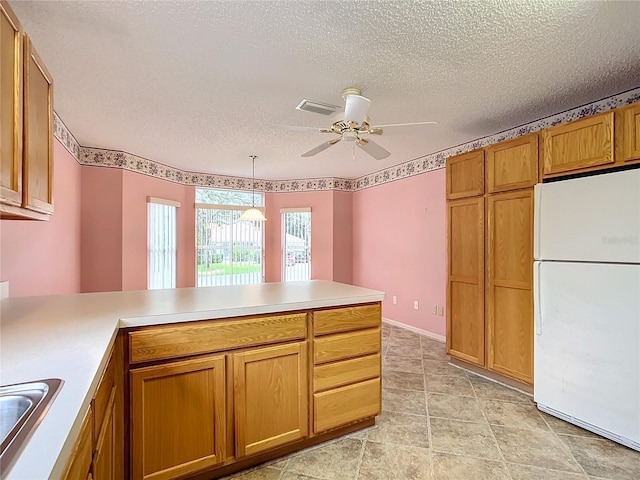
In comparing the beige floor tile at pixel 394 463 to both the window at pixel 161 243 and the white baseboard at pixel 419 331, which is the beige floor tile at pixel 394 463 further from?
the window at pixel 161 243

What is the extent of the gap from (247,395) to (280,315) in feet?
1.48

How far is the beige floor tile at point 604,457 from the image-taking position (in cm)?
176

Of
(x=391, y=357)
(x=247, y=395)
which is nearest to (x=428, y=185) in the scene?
(x=391, y=357)

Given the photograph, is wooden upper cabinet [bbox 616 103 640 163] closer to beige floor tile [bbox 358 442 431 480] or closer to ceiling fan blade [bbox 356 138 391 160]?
ceiling fan blade [bbox 356 138 391 160]

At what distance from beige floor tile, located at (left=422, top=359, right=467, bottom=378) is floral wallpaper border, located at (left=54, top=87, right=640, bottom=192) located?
7.65 ft

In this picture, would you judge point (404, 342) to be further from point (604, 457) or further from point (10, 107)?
point (10, 107)

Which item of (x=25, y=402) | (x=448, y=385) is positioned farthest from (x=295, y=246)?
(x=25, y=402)

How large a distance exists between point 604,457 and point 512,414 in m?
0.54

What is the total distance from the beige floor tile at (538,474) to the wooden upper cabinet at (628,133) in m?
1.86

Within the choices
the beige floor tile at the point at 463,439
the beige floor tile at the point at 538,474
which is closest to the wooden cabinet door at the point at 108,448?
the beige floor tile at the point at 463,439

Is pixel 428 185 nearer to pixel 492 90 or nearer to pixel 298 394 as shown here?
pixel 492 90

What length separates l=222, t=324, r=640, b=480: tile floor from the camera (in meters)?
1.77

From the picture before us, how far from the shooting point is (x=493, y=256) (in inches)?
112

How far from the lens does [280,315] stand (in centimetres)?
183
